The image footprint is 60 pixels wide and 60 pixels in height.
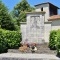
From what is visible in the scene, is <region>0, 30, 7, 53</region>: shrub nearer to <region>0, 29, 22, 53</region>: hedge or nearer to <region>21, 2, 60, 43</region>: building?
<region>0, 29, 22, 53</region>: hedge

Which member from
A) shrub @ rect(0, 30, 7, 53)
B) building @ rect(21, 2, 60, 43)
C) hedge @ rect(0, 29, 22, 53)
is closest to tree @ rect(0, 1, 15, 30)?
building @ rect(21, 2, 60, 43)

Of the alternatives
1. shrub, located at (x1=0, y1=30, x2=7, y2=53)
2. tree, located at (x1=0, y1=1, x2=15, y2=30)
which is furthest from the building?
tree, located at (x1=0, y1=1, x2=15, y2=30)

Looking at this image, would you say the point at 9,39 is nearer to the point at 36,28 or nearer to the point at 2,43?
the point at 2,43

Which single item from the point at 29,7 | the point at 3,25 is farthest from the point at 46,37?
the point at 29,7

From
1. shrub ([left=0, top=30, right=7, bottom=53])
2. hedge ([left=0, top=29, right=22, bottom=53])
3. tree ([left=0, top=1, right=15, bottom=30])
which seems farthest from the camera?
tree ([left=0, top=1, right=15, bottom=30])

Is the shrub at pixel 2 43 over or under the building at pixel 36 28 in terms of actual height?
under

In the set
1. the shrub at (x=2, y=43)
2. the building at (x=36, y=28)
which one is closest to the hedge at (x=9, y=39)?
the shrub at (x=2, y=43)

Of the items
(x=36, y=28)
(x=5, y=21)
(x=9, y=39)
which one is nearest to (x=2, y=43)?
(x=9, y=39)

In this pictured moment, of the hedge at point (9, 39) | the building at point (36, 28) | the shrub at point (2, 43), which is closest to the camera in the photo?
the shrub at point (2, 43)

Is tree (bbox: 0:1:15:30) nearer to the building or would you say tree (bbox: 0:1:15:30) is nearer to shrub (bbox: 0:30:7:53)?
the building

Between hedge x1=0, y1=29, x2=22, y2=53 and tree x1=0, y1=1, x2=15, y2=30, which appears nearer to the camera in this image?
hedge x1=0, y1=29, x2=22, y2=53

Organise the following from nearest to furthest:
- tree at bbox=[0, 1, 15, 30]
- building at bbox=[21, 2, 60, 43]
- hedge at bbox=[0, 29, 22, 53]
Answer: hedge at bbox=[0, 29, 22, 53] < building at bbox=[21, 2, 60, 43] < tree at bbox=[0, 1, 15, 30]

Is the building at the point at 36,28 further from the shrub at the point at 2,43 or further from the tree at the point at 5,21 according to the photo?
the tree at the point at 5,21

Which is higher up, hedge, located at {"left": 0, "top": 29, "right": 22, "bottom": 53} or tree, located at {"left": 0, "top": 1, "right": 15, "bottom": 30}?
tree, located at {"left": 0, "top": 1, "right": 15, "bottom": 30}
